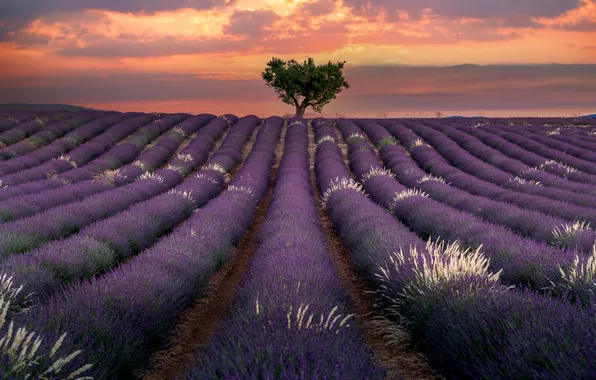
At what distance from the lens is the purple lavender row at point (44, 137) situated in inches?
635

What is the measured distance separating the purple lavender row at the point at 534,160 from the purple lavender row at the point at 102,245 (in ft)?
33.2

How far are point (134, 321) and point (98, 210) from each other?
5410 millimetres

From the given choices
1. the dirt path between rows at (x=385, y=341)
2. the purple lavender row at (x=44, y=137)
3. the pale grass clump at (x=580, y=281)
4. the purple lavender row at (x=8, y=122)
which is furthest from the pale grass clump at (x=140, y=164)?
the pale grass clump at (x=580, y=281)

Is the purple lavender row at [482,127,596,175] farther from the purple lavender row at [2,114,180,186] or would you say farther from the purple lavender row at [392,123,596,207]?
the purple lavender row at [2,114,180,186]

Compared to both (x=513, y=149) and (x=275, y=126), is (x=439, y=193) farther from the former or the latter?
(x=275, y=126)

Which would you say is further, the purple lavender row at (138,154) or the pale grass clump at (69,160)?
the pale grass clump at (69,160)

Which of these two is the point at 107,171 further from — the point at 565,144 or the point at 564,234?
the point at 565,144

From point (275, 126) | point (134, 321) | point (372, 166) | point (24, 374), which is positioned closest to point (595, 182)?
point (372, 166)

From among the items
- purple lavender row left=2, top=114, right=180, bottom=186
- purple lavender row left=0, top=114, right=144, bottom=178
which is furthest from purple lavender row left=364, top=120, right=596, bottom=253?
purple lavender row left=0, top=114, right=144, bottom=178

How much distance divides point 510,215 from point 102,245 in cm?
629

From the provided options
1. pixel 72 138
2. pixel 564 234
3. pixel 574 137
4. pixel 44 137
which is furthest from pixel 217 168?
pixel 574 137

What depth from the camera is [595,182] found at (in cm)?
1277

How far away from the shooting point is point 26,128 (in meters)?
20.9

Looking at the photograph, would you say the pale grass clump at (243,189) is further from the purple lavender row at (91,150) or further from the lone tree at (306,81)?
the lone tree at (306,81)
